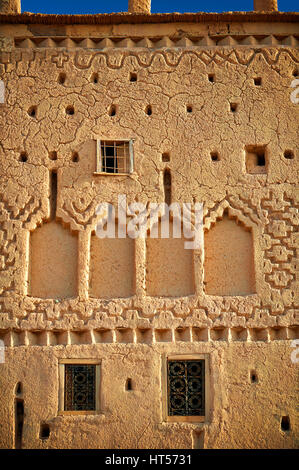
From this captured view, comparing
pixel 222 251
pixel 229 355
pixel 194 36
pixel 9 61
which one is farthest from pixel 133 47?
pixel 229 355

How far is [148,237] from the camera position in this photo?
10719mm

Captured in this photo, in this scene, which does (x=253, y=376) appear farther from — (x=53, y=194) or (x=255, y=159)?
(x=53, y=194)

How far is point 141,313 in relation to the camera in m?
10.3

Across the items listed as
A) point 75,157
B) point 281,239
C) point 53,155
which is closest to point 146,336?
point 281,239

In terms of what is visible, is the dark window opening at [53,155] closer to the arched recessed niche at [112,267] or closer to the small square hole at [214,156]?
the arched recessed niche at [112,267]

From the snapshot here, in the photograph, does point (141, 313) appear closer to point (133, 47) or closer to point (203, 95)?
point (203, 95)

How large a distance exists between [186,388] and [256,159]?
3577 mm

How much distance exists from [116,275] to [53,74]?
3277 mm

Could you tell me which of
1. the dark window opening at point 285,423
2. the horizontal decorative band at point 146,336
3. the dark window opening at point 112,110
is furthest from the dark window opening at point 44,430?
the dark window opening at point 112,110

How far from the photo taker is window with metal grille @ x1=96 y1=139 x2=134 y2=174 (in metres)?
10.9

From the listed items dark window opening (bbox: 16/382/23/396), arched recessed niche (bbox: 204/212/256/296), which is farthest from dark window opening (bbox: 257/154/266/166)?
dark window opening (bbox: 16/382/23/396)
